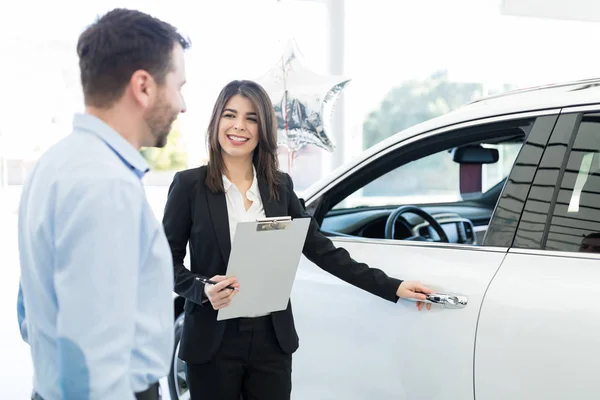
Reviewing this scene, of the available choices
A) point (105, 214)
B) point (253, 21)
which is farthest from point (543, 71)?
point (105, 214)

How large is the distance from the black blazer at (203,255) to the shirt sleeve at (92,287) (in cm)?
100

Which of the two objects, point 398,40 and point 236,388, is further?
point 398,40

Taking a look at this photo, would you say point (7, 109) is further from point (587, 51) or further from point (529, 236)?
point (587, 51)

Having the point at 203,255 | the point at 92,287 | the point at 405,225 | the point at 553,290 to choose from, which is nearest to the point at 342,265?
the point at 203,255

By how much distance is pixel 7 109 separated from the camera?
5629 millimetres

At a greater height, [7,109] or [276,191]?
[7,109]

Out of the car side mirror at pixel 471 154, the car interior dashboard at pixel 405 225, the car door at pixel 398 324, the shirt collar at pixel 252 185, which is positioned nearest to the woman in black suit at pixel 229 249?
the shirt collar at pixel 252 185

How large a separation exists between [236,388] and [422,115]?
6.08m

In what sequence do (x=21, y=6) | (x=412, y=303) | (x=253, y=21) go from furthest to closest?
(x=253, y=21) < (x=21, y=6) < (x=412, y=303)

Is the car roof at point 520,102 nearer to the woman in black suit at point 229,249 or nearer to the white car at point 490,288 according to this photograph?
the white car at point 490,288

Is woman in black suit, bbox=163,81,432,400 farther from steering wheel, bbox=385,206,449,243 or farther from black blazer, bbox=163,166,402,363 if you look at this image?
steering wheel, bbox=385,206,449,243

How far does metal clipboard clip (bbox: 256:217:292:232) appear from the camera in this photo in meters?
2.04

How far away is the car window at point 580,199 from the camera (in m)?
2.04

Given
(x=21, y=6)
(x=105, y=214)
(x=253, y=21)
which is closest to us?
(x=105, y=214)
